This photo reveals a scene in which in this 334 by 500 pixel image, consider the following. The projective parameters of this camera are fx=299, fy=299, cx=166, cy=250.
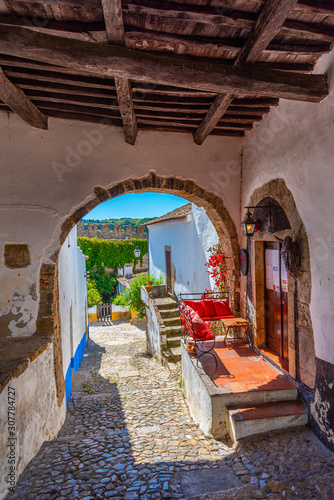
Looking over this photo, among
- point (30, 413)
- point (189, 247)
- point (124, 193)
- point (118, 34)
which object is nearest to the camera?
point (118, 34)

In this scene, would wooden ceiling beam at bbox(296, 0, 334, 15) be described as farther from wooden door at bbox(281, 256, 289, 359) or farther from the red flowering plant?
the red flowering plant

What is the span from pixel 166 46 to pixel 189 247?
22.4ft

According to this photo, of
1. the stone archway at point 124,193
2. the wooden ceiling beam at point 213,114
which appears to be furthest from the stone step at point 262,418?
the wooden ceiling beam at point 213,114

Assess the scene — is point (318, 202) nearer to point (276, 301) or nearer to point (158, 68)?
point (276, 301)

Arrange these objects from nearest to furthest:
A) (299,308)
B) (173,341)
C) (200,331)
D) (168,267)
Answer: (299,308) → (200,331) → (173,341) → (168,267)

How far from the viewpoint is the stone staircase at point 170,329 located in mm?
7339

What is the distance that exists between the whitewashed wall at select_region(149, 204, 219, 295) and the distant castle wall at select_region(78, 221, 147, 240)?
759cm

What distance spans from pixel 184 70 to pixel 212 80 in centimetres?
29

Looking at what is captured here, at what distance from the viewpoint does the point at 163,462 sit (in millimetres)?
3123

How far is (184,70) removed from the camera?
2.82m

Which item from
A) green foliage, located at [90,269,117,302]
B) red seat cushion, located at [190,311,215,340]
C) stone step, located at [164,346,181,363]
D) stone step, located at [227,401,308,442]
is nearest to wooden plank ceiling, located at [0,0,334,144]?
red seat cushion, located at [190,311,215,340]

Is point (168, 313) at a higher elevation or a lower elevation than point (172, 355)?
higher

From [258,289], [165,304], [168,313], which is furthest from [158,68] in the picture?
[165,304]

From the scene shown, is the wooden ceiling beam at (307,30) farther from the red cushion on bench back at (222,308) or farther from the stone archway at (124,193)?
the red cushion on bench back at (222,308)
